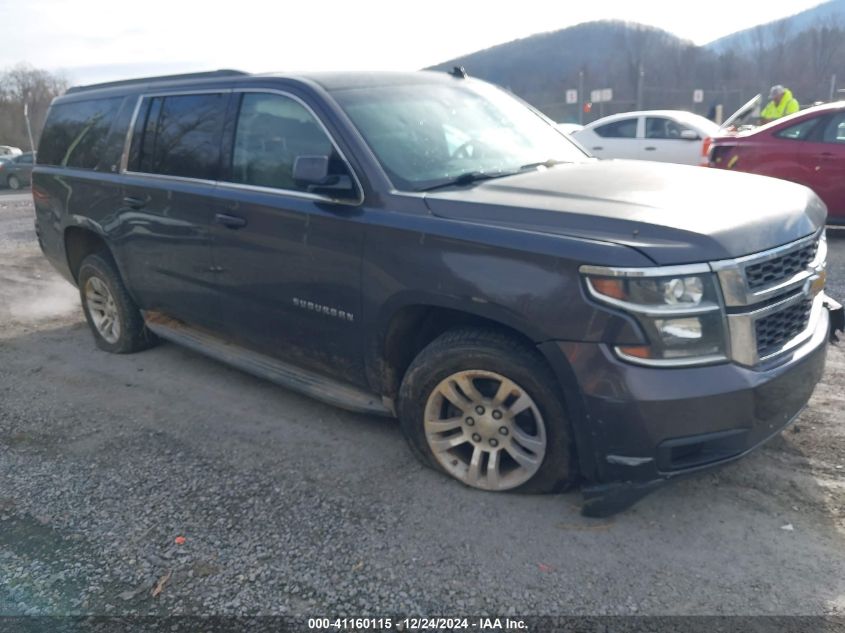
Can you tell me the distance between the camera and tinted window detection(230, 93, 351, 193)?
12.9 feet

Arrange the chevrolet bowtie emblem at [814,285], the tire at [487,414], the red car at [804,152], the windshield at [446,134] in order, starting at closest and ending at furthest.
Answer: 1. the tire at [487,414]
2. the chevrolet bowtie emblem at [814,285]
3. the windshield at [446,134]
4. the red car at [804,152]

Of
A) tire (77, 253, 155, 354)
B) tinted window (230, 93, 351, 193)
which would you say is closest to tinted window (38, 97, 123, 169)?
tire (77, 253, 155, 354)

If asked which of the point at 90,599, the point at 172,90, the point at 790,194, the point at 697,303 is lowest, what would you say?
the point at 90,599

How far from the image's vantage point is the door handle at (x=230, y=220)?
13.9ft

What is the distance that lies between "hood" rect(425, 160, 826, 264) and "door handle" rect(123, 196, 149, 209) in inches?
94.8

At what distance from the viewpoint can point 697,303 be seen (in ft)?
9.39

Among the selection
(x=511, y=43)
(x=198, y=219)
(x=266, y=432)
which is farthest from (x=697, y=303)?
(x=511, y=43)

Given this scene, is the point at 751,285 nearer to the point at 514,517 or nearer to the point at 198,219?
the point at 514,517

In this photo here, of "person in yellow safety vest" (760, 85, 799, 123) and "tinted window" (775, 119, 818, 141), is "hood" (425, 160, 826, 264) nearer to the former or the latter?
"tinted window" (775, 119, 818, 141)

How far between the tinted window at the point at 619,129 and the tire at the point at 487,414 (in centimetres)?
1225

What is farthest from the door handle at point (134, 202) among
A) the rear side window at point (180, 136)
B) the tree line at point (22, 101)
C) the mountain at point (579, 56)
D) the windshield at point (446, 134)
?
the mountain at point (579, 56)

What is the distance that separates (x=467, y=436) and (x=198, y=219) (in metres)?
2.17

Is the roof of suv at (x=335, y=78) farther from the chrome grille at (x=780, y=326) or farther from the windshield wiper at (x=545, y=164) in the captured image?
the chrome grille at (x=780, y=326)

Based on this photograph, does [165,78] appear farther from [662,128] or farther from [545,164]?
[662,128]
